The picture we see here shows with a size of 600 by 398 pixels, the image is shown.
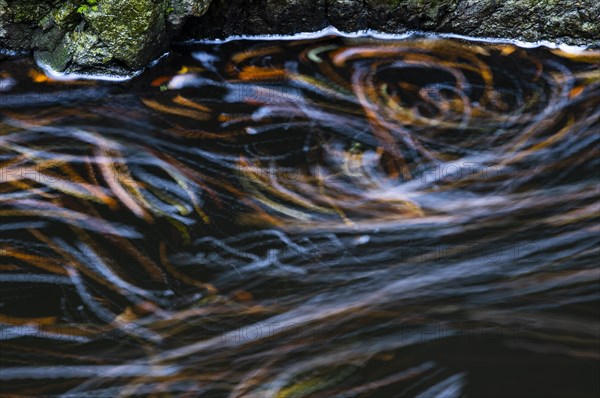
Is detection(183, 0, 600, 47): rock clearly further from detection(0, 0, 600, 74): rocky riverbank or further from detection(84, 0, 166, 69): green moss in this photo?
detection(84, 0, 166, 69): green moss

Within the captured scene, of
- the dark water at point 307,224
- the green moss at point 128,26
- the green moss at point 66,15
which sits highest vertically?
the green moss at point 66,15

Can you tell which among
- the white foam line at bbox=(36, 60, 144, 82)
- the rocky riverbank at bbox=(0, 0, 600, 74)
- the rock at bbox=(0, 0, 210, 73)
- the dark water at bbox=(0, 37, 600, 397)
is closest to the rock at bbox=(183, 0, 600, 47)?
the rocky riverbank at bbox=(0, 0, 600, 74)

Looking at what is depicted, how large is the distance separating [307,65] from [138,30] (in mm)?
1019

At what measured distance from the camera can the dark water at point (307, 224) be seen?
99.7 inches

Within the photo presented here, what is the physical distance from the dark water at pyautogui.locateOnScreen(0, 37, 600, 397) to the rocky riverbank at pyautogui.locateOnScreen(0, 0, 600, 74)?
0.39 feet

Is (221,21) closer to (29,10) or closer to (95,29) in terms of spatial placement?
(95,29)

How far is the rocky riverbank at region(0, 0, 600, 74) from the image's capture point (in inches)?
148

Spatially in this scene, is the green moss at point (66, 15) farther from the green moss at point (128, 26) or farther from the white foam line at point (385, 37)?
the white foam line at point (385, 37)

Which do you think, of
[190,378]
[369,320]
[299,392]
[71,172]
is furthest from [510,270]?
[71,172]

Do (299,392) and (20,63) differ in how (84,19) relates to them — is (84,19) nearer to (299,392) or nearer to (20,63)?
(20,63)

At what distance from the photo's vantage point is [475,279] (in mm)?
2768

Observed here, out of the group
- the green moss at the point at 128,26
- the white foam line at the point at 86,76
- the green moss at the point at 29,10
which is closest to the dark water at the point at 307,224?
the white foam line at the point at 86,76

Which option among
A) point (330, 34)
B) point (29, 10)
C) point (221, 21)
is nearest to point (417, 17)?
point (330, 34)

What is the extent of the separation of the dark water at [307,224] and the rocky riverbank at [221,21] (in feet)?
0.39
